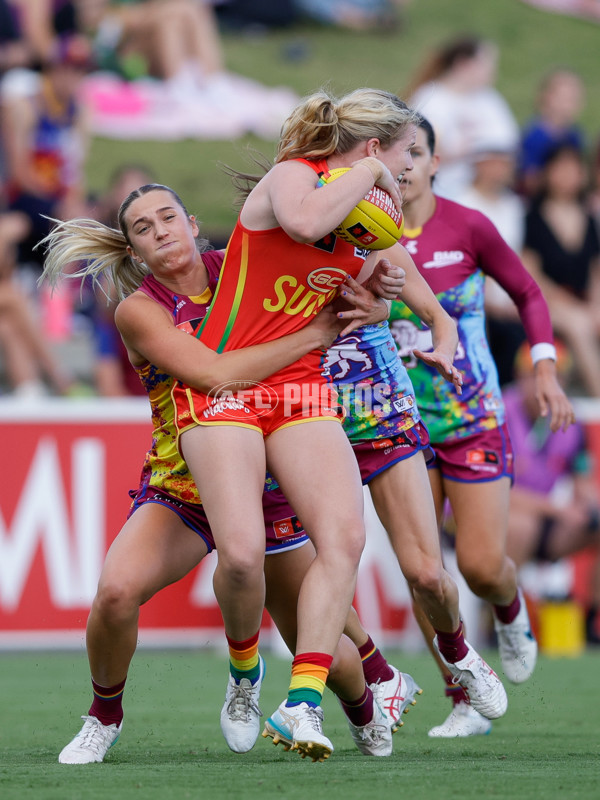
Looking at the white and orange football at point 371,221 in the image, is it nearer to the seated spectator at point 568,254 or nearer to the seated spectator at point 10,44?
the seated spectator at point 568,254

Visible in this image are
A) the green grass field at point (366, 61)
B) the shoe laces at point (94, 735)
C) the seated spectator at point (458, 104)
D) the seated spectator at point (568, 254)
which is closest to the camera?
the shoe laces at point (94, 735)

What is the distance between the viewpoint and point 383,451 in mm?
4664

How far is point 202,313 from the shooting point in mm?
4398

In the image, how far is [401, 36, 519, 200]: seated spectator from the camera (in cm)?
1036

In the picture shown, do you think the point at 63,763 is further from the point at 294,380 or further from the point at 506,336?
the point at 506,336

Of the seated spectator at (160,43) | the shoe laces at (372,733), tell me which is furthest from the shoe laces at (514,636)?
the seated spectator at (160,43)

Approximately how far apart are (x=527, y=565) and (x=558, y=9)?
45.0 feet

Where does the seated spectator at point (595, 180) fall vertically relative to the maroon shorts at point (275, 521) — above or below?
below

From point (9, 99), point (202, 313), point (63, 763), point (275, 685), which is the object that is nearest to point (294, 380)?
point (202, 313)

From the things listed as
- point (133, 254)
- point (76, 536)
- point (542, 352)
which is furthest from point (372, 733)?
point (76, 536)

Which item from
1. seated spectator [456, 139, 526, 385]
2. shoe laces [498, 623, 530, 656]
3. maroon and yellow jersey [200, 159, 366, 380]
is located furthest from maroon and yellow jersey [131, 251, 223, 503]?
seated spectator [456, 139, 526, 385]

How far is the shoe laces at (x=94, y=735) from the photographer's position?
4.27 m

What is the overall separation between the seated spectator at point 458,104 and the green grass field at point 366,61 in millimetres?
3722

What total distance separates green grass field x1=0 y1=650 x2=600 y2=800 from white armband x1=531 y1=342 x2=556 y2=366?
1518 millimetres
